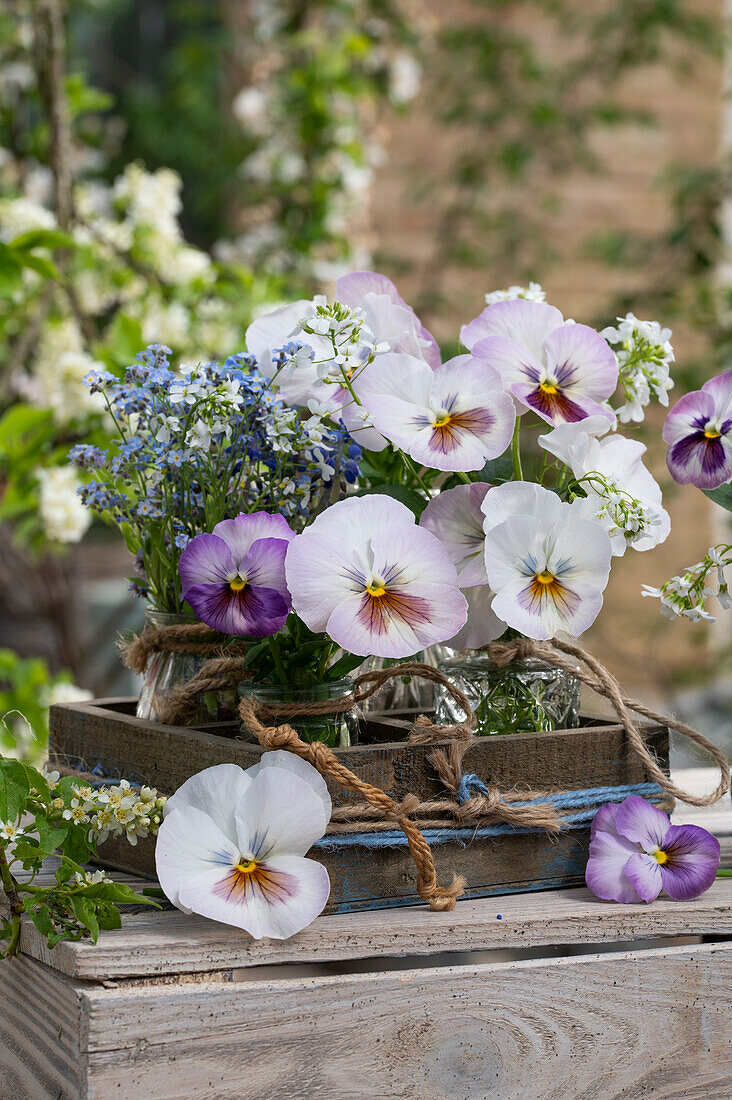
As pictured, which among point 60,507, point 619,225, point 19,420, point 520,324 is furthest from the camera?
point 619,225

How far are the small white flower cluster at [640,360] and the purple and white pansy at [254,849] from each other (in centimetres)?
30

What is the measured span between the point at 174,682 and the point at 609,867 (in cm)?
28

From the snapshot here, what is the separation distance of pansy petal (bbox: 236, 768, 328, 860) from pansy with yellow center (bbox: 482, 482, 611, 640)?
13 cm

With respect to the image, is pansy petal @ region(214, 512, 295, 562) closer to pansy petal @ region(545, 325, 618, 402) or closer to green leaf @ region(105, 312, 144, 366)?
pansy petal @ region(545, 325, 618, 402)

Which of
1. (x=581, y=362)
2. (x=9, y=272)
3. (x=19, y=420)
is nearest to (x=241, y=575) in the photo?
(x=581, y=362)

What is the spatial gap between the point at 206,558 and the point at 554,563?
0.18 meters

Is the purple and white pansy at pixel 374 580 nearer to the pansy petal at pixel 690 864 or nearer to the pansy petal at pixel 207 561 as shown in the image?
the pansy petal at pixel 207 561

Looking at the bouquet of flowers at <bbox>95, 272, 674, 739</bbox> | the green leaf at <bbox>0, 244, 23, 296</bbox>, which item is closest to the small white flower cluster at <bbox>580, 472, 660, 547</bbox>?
the bouquet of flowers at <bbox>95, 272, 674, 739</bbox>

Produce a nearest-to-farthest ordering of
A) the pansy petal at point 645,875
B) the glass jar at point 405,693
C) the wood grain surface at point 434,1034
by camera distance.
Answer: the wood grain surface at point 434,1034, the pansy petal at point 645,875, the glass jar at point 405,693

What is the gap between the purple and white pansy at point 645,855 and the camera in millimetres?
635

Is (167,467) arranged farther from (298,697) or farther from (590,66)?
(590,66)

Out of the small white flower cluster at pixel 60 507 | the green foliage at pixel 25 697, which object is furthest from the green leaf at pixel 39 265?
the green foliage at pixel 25 697

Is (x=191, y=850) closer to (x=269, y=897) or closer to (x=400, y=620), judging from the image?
(x=269, y=897)

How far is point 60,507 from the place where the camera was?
1.39 meters
